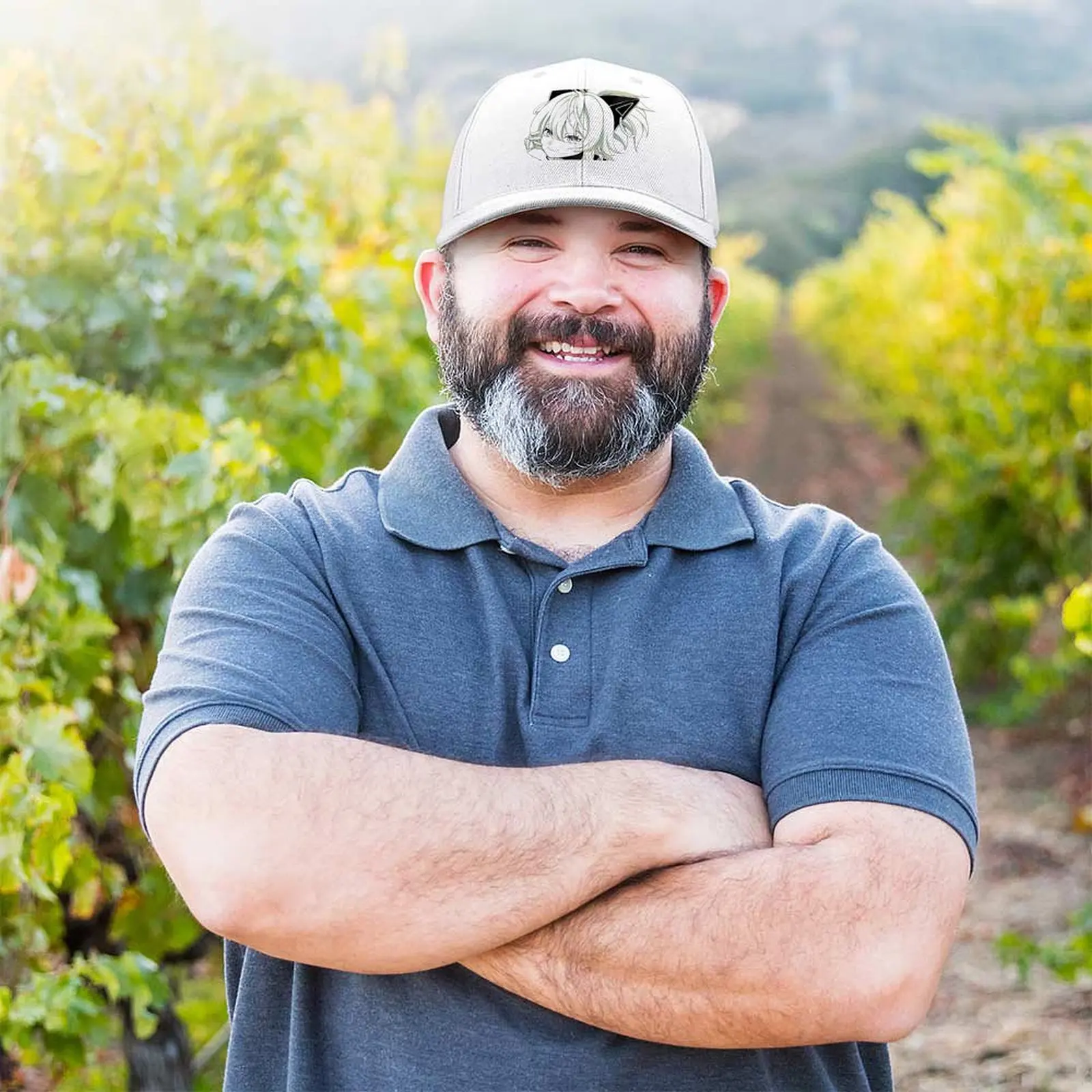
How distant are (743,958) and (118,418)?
1481 mm

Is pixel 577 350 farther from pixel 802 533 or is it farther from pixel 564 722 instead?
pixel 564 722

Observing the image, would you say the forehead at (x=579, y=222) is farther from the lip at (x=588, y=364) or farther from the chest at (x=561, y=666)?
the chest at (x=561, y=666)

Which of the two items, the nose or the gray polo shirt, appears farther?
the nose

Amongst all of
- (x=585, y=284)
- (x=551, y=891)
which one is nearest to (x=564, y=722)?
(x=551, y=891)

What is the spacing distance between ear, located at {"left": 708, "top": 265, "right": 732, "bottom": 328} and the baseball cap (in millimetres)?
101

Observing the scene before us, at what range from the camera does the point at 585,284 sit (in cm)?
190

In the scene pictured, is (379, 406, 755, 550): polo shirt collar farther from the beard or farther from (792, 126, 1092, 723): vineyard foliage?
(792, 126, 1092, 723): vineyard foliage

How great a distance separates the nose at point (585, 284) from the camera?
1.89 m

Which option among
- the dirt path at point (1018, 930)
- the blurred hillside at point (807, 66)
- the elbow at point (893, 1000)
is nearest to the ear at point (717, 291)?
→ the elbow at point (893, 1000)

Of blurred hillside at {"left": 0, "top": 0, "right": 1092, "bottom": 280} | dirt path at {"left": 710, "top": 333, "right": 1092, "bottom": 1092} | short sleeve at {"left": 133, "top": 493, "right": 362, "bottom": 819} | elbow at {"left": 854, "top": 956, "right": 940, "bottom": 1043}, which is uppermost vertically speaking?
blurred hillside at {"left": 0, "top": 0, "right": 1092, "bottom": 280}

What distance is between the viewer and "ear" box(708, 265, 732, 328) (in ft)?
6.86

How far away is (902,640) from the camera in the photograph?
1825mm

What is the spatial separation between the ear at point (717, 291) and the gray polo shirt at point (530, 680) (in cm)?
34

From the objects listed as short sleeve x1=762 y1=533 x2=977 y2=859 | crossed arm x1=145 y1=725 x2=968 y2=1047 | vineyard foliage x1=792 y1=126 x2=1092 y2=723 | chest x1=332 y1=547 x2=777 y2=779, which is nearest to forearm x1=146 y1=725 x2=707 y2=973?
crossed arm x1=145 y1=725 x2=968 y2=1047
